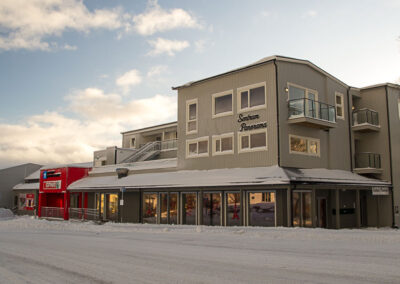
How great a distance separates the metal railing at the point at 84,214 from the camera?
33.8 m

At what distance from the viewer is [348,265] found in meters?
9.88

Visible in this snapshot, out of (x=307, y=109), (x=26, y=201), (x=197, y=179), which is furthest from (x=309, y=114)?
(x=26, y=201)

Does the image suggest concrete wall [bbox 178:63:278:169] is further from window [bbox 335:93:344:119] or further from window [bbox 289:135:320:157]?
window [bbox 335:93:344:119]

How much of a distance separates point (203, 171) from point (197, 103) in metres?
4.96

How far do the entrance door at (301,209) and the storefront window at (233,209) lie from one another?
3.42m

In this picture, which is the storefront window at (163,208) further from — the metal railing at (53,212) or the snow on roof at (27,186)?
the snow on roof at (27,186)

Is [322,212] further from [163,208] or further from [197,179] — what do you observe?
[163,208]

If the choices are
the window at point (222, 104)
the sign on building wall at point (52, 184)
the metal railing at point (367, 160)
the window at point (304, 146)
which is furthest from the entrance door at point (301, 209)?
A: the sign on building wall at point (52, 184)

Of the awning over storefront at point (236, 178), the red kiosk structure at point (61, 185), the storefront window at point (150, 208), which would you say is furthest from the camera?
the red kiosk structure at point (61, 185)

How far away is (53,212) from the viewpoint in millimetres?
37281

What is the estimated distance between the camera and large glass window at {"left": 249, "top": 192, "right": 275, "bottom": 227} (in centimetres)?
2323

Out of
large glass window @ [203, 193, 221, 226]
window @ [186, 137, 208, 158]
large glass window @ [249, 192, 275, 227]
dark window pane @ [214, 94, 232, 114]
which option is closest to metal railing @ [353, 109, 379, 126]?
dark window pane @ [214, 94, 232, 114]

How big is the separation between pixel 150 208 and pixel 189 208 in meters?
4.06

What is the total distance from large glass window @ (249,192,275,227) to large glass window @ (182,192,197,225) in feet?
15.4
